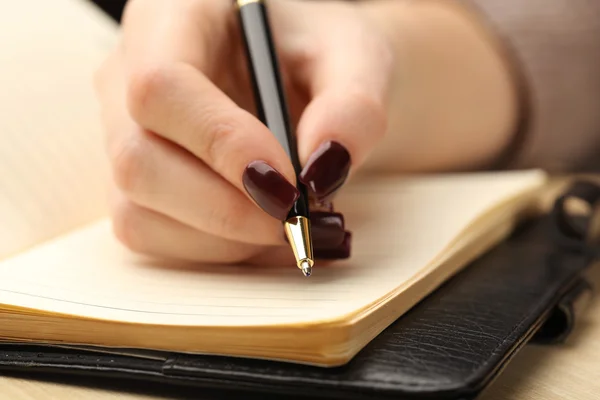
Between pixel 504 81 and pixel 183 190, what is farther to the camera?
pixel 504 81

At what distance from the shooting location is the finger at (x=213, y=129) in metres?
0.38

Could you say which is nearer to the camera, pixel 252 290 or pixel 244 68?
pixel 252 290

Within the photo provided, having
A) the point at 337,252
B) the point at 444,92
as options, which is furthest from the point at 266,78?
the point at 444,92

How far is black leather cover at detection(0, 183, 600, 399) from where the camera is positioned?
12.0 inches

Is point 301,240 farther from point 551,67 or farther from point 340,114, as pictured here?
point 551,67

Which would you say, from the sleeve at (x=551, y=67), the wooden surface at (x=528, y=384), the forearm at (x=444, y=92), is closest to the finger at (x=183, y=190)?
the wooden surface at (x=528, y=384)

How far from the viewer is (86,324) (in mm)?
357

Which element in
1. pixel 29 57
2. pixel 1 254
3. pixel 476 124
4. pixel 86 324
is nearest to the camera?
pixel 86 324

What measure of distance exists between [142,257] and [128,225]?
0.08ft

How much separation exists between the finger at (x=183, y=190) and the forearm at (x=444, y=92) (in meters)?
0.32

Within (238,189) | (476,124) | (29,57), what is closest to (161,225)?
(238,189)

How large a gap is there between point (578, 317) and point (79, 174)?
0.39 m

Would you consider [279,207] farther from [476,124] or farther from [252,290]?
[476,124]

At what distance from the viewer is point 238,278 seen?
412 mm
